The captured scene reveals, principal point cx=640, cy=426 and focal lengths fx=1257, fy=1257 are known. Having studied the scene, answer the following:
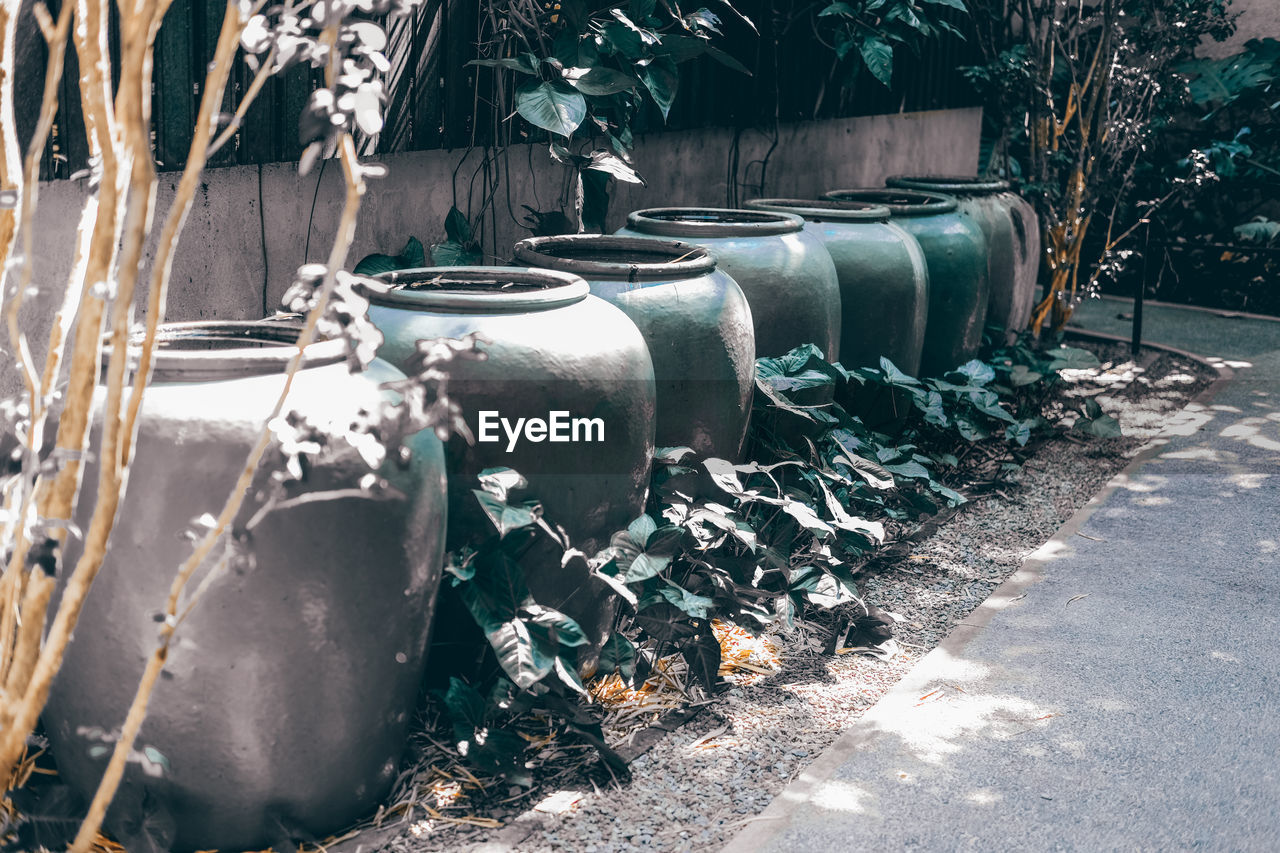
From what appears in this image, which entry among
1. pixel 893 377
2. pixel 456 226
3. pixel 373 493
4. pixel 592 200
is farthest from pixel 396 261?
pixel 893 377

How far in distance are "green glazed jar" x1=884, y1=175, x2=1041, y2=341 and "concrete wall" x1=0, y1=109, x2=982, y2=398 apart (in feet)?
2.82

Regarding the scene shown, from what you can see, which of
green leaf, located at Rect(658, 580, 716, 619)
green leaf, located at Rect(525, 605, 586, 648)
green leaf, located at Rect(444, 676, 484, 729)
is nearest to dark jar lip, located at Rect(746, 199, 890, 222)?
green leaf, located at Rect(658, 580, 716, 619)

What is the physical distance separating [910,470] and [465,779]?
2.08 m

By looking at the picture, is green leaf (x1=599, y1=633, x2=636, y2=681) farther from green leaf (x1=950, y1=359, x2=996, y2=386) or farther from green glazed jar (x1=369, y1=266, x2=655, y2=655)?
green leaf (x1=950, y1=359, x2=996, y2=386)

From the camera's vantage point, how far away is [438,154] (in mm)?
3867

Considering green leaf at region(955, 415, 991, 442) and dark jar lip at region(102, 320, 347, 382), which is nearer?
dark jar lip at region(102, 320, 347, 382)

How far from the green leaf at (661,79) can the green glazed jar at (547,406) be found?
132 cm

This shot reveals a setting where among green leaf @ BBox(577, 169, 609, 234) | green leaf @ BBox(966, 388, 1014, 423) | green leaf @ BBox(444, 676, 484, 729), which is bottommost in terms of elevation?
green leaf @ BBox(444, 676, 484, 729)

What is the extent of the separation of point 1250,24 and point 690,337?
811 centimetres

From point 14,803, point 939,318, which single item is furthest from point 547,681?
point 939,318

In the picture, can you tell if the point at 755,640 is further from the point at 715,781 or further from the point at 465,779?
the point at 465,779

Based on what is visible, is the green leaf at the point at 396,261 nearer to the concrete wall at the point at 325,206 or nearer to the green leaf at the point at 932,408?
the concrete wall at the point at 325,206

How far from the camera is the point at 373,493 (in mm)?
2104

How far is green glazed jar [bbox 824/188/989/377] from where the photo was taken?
5.27 meters
